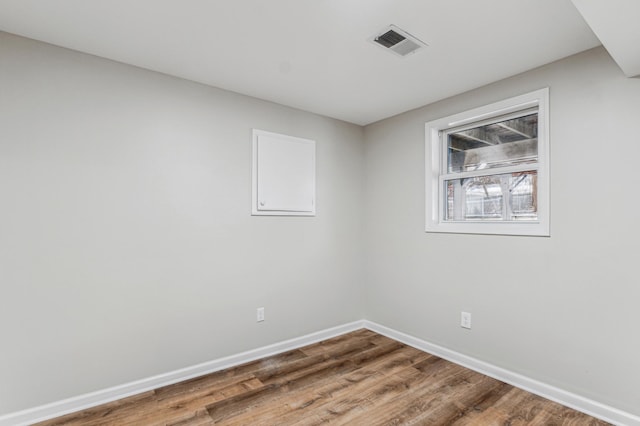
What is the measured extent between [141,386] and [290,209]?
1829mm

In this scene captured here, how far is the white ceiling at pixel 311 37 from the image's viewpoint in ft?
5.65

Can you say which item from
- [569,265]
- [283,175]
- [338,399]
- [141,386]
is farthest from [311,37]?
[141,386]

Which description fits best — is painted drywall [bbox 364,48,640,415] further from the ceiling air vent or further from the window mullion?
the ceiling air vent

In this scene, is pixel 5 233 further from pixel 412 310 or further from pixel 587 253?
pixel 587 253

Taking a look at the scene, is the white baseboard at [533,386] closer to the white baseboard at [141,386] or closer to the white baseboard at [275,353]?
the white baseboard at [275,353]

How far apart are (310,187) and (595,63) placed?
236cm

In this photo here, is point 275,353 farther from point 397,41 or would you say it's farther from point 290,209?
point 397,41

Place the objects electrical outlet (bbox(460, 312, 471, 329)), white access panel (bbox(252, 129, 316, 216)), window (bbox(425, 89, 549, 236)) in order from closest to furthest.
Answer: window (bbox(425, 89, 549, 236))
electrical outlet (bbox(460, 312, 471, 329))
white access panel (bbox(252, 129, 316, 216))

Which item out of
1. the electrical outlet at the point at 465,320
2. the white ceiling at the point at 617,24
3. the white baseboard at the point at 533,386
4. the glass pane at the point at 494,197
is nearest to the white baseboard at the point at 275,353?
the white baseboard at the point at 533,386

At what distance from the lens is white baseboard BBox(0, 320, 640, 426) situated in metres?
1.97

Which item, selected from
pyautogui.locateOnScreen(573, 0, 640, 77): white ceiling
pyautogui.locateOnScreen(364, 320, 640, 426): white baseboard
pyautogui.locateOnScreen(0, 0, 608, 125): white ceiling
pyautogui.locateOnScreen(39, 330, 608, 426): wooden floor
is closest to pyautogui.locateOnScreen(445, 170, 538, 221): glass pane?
pyautogui.locateOnScreen(0, 0, 608, 125): white ceiling

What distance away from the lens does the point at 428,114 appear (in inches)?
122

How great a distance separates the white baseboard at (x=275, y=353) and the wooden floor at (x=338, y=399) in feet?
0.19

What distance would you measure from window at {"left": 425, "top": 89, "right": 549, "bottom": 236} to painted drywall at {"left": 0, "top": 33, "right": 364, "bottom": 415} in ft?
4.60
